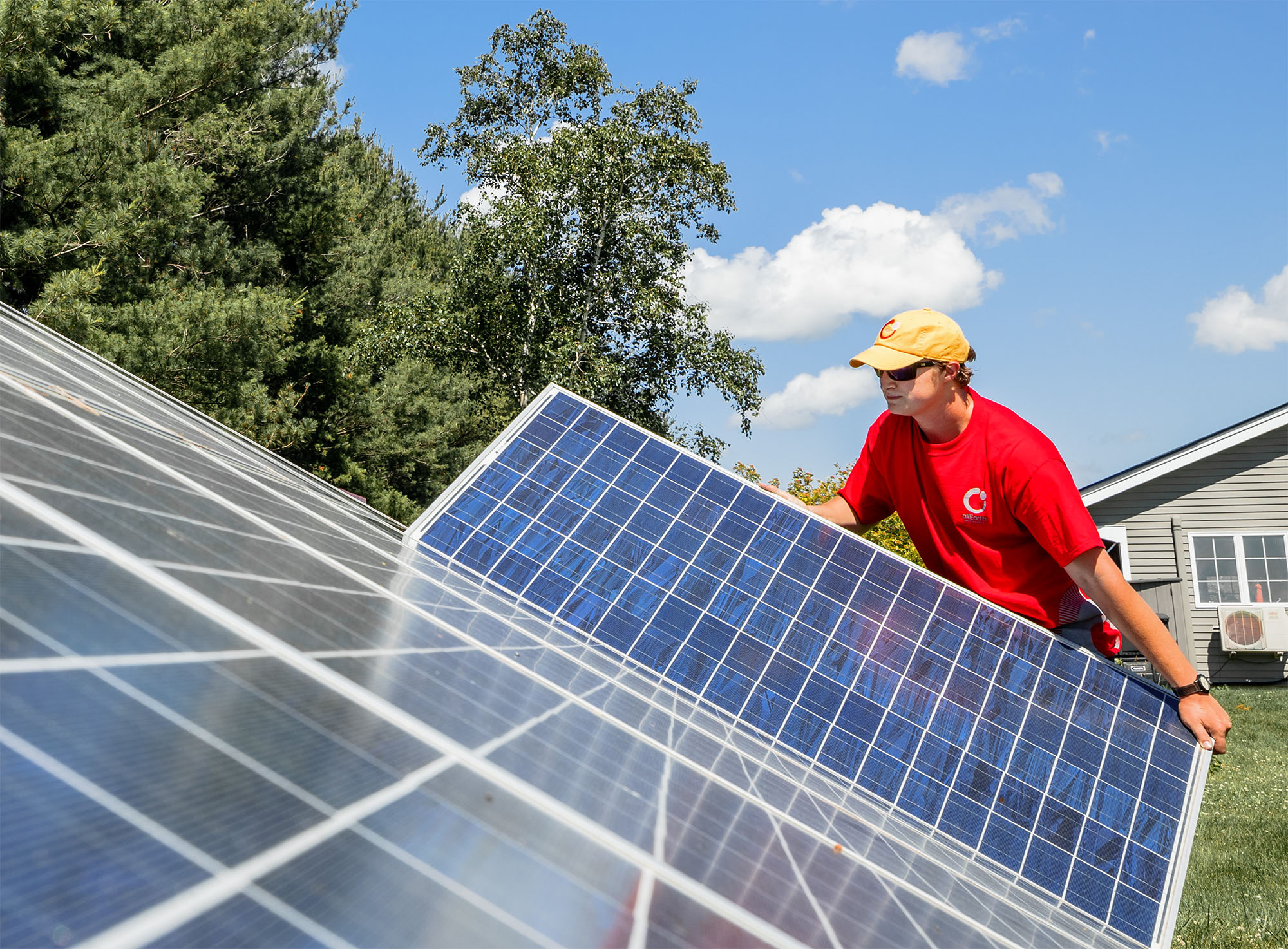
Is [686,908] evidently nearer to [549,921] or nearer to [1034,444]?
[549,921]

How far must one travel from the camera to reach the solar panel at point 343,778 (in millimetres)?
1215

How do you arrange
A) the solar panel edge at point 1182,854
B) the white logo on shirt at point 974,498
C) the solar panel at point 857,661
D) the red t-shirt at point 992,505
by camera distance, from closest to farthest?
the solar panel edge at point 1182,854 → the solar panel at point 857,661 → the red t-shirt at point 992,505 → the white logo on shirt at point 974,498

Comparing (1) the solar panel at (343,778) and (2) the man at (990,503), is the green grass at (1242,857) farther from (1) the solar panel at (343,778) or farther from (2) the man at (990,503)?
(1) the solar panel at (343,778)

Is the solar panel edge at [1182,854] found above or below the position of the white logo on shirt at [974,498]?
below

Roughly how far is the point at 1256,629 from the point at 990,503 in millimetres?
16751

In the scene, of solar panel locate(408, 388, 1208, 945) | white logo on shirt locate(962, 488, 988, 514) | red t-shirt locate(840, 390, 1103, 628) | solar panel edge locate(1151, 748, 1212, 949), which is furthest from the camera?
white logo on shirt locate(962, 488, 988, 514)

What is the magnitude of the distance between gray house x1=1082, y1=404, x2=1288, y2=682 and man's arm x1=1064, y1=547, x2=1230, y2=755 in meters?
15.7

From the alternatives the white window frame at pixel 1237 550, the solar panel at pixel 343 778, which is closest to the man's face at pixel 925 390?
the solar panel at pixel 343 778

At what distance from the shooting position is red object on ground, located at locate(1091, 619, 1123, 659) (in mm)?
4465

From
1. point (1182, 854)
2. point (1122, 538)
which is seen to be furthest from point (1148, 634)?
point (1122, 538)

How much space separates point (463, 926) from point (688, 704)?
2.76 metres

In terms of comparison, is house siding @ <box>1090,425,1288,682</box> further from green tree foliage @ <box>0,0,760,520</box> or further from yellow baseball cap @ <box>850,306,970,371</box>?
yellow baseball cap @ <box>850,306,970,371</box>

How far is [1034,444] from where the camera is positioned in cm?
430

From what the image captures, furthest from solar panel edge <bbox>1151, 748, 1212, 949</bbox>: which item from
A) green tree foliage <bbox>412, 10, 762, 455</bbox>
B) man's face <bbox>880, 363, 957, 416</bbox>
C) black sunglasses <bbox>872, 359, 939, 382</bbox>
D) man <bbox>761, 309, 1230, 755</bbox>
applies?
green tree foliage <bbox>412, 10, 762, 455</bbox>
